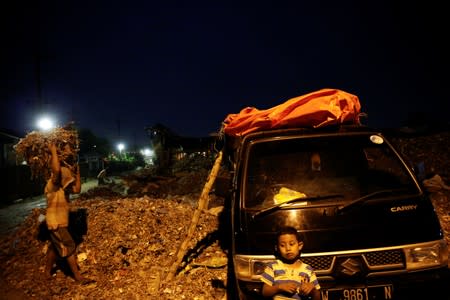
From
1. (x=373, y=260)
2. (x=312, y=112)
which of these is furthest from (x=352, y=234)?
(x=312, y=112)

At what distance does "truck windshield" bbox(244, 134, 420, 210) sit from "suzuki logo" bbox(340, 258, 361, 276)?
0.56m

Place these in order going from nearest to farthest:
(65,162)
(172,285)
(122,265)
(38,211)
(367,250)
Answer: (367,250)
(172,285)
(65,162)
(122,265)
(38,211)

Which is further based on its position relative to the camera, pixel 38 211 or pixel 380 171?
pixel 38 211

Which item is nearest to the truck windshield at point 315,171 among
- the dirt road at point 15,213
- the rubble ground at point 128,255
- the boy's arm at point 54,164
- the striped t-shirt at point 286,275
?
the striped t-shirt at point 286,275

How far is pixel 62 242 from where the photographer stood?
4.58 meters

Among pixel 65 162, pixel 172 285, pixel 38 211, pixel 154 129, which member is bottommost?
pixel 172 285

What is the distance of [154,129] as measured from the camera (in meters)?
22.4

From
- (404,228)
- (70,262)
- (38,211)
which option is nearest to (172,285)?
(70,262)

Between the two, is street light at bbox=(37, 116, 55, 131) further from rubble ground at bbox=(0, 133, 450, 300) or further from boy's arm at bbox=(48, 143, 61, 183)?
rubble ground at bbox=(0, 133, 450, 300)

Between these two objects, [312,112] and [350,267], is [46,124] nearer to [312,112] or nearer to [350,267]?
[312,112]

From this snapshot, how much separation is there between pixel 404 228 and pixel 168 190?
12988 mm

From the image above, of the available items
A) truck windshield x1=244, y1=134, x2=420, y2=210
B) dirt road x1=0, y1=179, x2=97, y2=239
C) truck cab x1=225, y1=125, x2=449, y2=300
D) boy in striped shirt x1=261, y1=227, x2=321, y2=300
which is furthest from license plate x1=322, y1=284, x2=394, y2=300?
dirt road x1=0, y1=179, x2=97, y2=239

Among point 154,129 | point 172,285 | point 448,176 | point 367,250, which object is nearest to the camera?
point 367,250

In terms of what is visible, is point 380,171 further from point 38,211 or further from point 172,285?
point 38,211
